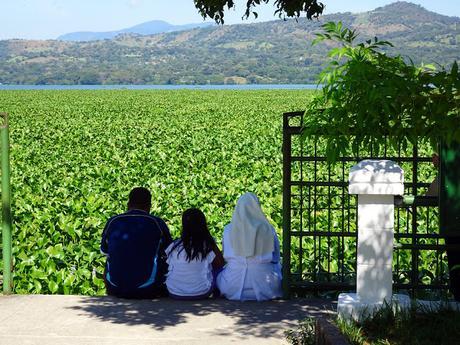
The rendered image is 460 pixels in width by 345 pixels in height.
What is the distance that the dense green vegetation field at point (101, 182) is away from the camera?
10008 mm

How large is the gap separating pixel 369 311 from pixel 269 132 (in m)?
25.2

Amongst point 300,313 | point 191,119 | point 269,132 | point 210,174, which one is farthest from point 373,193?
point 191,119

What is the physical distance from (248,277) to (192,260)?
1.72 feet

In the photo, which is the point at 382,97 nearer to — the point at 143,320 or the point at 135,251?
the point at 143,320

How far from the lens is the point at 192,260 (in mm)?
7969

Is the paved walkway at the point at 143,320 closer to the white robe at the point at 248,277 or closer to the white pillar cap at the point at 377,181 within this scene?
the white robe at the point at 248,277

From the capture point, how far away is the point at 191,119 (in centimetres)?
4153

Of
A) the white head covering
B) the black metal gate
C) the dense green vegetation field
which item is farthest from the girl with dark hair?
the dense green vegetation field

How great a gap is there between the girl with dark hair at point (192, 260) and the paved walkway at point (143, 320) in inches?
5.2

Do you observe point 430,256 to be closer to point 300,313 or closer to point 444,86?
point 300,313

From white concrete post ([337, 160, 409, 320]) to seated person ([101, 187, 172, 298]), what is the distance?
1.96 m

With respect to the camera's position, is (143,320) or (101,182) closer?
(143,320)

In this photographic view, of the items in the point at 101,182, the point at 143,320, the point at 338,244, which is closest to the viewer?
the point at 143,320

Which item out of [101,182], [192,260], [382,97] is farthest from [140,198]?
[101,182]
